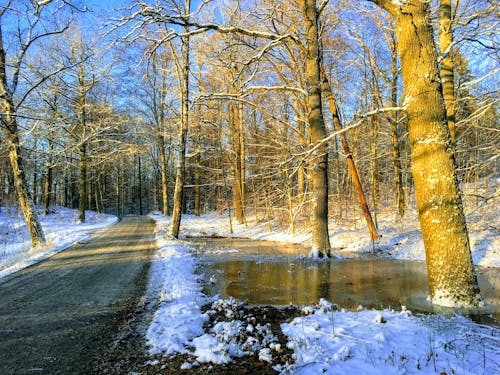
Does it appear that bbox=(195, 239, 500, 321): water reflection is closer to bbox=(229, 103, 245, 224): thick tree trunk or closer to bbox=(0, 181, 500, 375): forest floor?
bbox=(0, 181, 500, 375): forest floor

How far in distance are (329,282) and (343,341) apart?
4098 millimetres

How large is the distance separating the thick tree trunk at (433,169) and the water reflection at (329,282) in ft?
1.91

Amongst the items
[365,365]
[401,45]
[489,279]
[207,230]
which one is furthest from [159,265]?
[207,230]

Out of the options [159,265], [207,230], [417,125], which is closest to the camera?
[417,125]

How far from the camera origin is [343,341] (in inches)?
147

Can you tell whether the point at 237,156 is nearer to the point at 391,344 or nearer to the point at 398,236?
the point at 398,236

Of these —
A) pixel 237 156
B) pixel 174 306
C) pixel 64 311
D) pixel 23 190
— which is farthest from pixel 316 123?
pixel 237 156

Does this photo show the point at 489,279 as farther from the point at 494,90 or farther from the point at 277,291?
the point at 277,291

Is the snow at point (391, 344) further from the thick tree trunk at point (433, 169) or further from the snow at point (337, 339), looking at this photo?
the thick tree trunk at point (433, 169)

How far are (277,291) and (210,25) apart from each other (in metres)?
6.16

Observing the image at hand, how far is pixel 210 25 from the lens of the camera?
7.32 m

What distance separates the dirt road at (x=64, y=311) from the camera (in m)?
3.67

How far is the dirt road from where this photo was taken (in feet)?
12.0

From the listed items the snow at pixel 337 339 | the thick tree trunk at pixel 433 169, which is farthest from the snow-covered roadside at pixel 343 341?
the thick tree trunk at pixel 433 169
